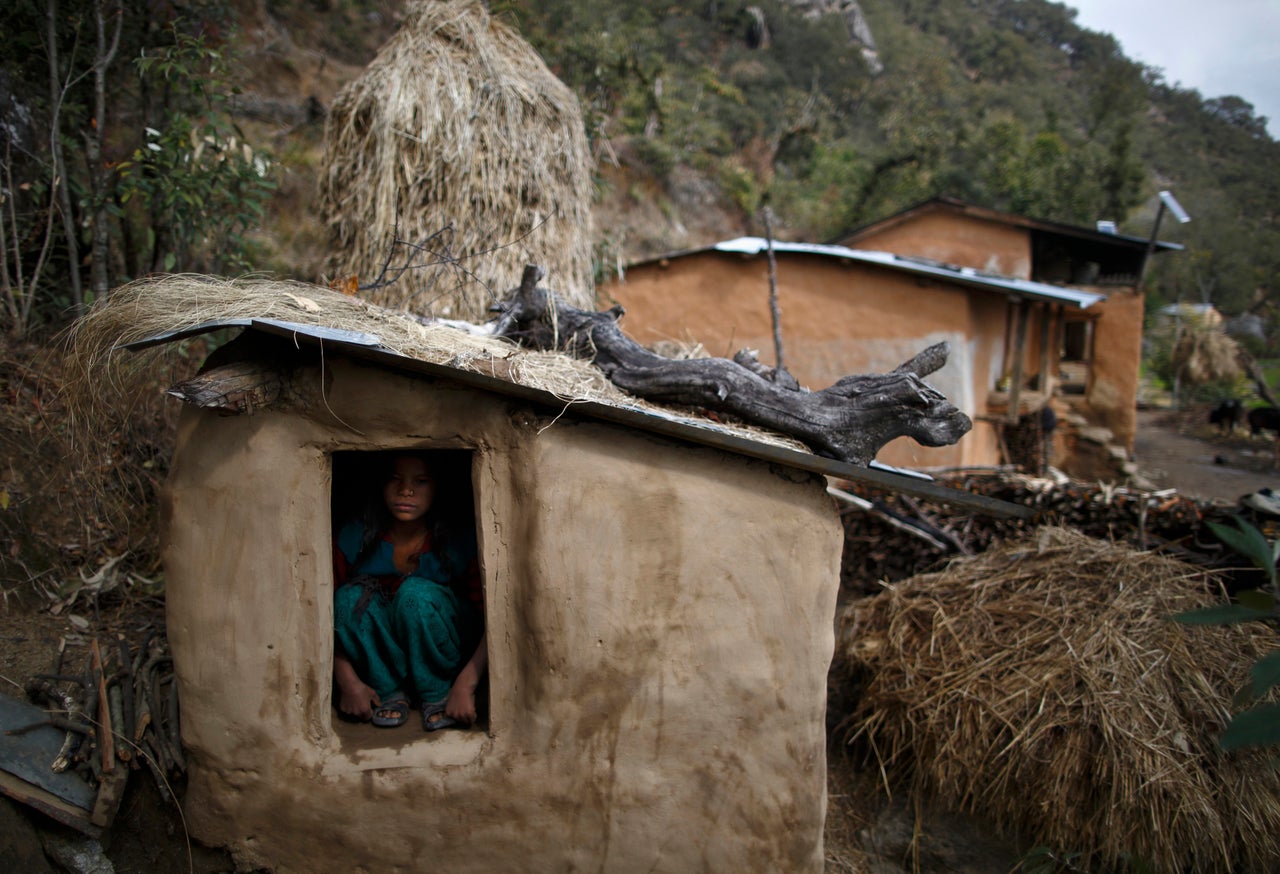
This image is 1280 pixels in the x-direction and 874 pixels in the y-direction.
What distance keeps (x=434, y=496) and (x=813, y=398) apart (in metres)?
1.81

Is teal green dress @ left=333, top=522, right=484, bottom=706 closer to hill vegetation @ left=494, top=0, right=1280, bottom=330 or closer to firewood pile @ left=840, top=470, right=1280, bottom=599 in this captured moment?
firewood pile @ left=840, top=470, right=1280, bottom=599

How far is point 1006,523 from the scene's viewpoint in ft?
22.6

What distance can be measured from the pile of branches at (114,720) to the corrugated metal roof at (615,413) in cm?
167

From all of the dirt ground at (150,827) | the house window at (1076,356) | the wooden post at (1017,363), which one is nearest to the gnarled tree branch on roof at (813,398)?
the dirt ground at (150,827)

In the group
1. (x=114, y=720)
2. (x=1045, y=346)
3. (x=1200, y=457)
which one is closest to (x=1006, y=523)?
(x=114, y=720)

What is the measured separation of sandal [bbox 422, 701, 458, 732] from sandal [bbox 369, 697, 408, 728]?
3.8 inches

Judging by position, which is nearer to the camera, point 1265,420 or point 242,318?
point 242,318

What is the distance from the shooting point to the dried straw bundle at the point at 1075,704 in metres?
4.02

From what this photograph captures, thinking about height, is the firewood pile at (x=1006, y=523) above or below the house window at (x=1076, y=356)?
below

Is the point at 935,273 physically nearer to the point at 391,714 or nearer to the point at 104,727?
the point at 391,714

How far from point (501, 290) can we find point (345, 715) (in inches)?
137

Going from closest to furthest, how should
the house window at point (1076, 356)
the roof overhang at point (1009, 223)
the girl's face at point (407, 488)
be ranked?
the girl's face at point (407, 488)
the roof overhang at point (1009, 223)
the house window at point (1076, 356)

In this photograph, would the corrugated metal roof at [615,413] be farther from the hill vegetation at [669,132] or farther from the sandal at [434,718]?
the hill vegetation at [669,132]

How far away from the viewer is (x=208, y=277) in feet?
10.6
